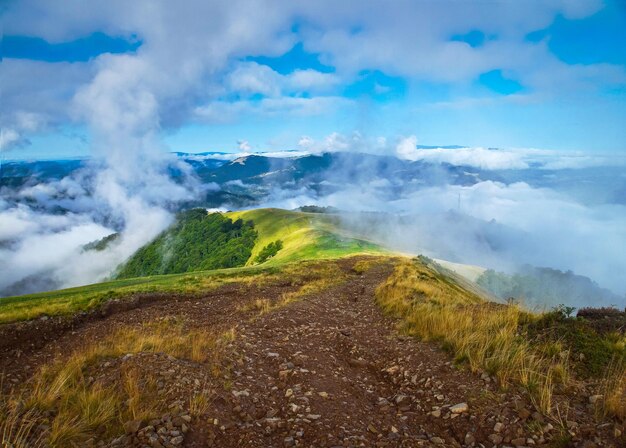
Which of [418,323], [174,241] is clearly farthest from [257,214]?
[418,323]

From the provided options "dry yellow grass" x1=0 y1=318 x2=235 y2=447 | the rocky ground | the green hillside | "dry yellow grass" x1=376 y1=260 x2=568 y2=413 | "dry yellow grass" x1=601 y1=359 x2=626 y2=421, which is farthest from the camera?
the green hillside

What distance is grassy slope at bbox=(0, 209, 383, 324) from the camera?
70.3 feet

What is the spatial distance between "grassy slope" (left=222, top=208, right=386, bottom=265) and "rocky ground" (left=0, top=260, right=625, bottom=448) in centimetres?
4079

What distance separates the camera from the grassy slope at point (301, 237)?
197 ft

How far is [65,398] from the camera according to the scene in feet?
22.3

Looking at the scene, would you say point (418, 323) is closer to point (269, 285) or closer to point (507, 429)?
point (507, 429)

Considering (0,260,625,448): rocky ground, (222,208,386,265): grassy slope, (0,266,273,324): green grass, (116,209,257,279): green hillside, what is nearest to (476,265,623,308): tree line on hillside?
(222,208,386,265): grassy slope

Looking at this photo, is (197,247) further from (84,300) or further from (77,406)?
(77,406)

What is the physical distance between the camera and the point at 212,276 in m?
34.8

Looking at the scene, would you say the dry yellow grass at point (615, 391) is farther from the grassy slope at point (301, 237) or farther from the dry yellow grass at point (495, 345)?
the grassy slope at point (301, 237)

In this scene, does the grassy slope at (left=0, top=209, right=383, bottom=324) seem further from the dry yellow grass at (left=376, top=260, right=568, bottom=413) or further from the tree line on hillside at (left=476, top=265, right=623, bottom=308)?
the tree line on hillside at (left=476, top=265, right=623, bottom=308)

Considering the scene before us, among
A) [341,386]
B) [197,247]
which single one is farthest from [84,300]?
[197,247]

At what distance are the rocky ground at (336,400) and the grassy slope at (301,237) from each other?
40.8 m

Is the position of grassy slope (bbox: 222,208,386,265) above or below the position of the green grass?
below
